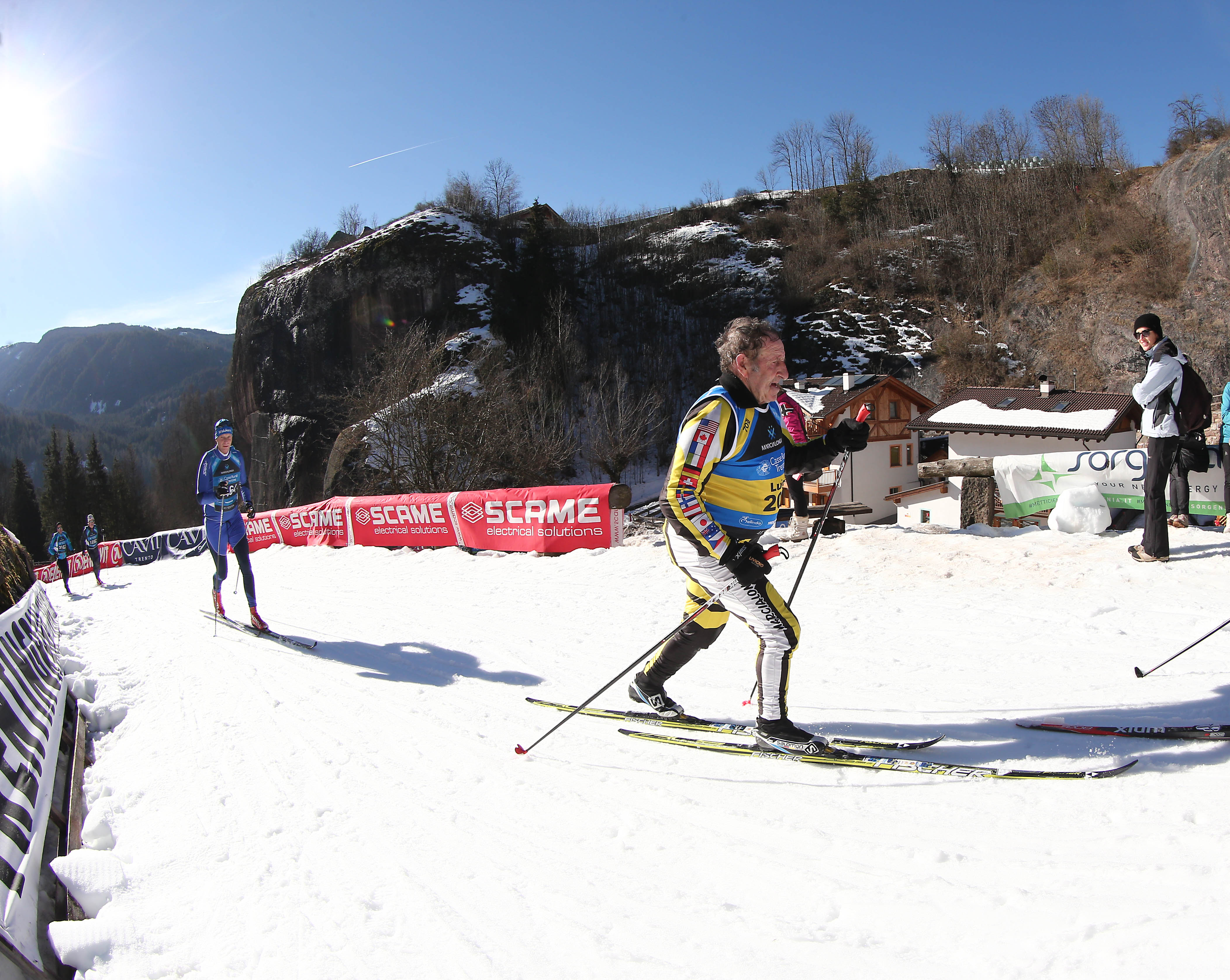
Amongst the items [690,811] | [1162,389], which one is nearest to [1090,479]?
[1162,389]

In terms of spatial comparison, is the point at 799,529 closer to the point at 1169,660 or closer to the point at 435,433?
the point at 1169,660

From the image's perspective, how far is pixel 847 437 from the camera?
341 cm

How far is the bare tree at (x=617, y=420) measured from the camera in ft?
135

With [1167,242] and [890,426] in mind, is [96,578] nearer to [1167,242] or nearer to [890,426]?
[890,426]

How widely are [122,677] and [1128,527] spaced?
10293 millimetres

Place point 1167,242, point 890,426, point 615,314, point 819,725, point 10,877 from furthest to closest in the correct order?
point 615,314
point 1167,242
point 890,426
point 819,725
point 10,877

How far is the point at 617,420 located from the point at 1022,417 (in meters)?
22.8

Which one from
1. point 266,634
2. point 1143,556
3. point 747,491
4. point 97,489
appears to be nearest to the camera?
point 747,491

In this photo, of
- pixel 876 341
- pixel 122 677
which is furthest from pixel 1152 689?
pixel 876 341

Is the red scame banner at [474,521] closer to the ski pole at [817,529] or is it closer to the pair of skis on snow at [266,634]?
the pair of skis on snow at [266,634]

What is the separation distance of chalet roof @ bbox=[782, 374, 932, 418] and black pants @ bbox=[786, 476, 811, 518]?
90.5 feet

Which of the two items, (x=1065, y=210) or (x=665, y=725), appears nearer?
(x=665, y=725)

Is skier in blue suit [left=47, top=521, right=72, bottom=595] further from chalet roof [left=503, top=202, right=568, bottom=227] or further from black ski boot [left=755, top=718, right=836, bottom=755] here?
chalet roof [left=503, top=202, right=568, bottom=227]

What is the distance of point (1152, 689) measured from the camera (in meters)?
3.71
